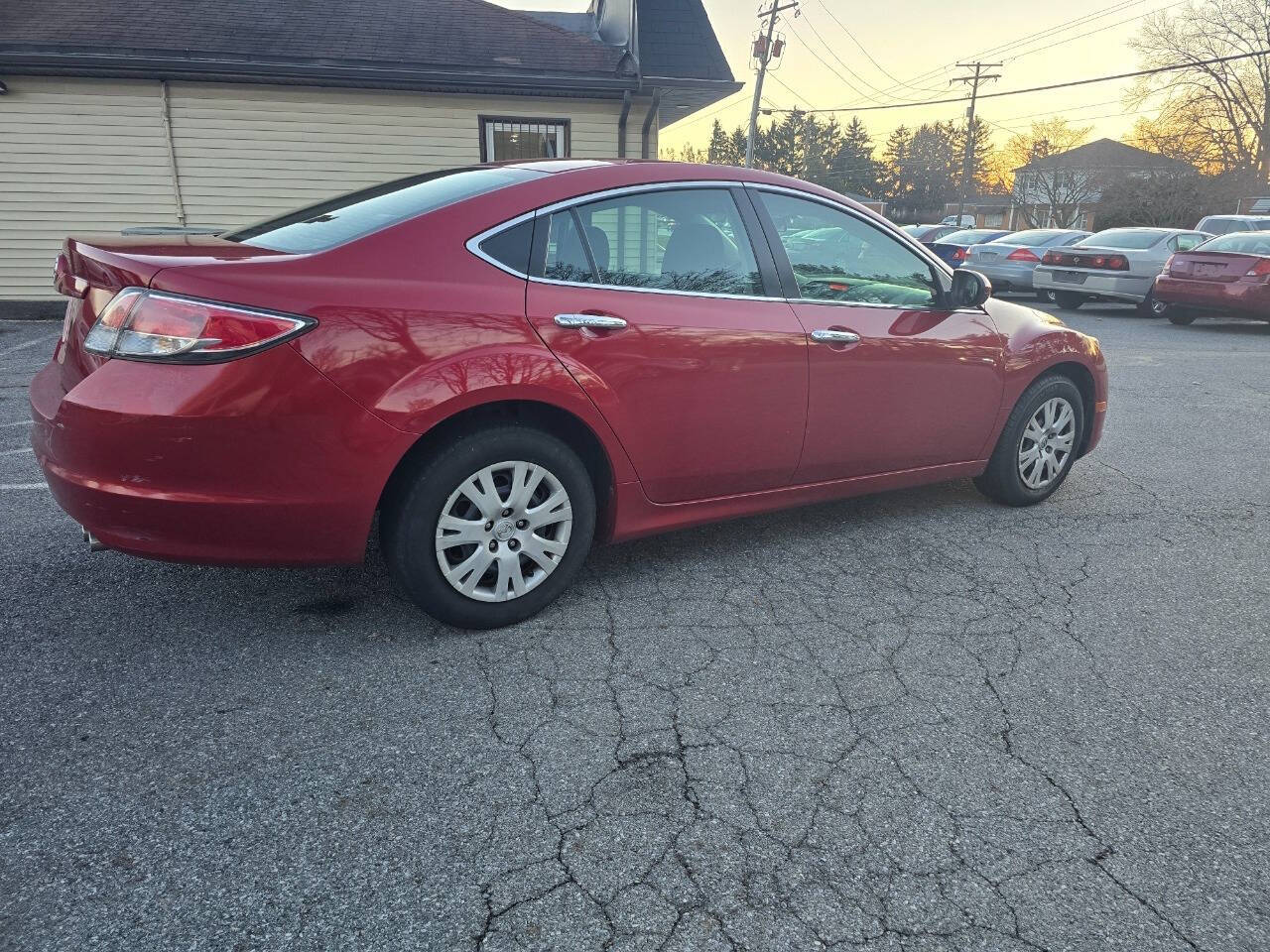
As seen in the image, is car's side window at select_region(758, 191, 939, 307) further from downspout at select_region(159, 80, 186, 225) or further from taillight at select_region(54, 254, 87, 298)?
downspout at select_region(159, 80, 186, 225)

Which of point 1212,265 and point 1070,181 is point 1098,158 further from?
point 1212,265

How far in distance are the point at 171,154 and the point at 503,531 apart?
415 inches

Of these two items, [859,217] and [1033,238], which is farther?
[1033,238]

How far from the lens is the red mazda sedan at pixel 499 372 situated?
2533 mm

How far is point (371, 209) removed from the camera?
3.12 meters

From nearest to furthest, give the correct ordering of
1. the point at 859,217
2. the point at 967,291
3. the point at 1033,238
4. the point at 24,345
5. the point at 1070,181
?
the point at 859,217 → the point at 967,291 → the point at 24,345 → the point at 1033,238 → the point at 1070,181

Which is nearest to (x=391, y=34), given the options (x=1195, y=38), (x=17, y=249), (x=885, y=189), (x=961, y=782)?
(x=17, y=249)

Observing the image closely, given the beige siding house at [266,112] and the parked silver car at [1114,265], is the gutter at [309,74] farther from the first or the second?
the parked silver car at [1114,265]

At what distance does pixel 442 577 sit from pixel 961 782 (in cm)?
167

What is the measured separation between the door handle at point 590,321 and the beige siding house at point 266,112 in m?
8.88

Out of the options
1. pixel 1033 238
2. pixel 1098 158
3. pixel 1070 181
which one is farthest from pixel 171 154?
pixel 1098 158

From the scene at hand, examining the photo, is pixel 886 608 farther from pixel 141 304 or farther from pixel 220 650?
pixel 141 304

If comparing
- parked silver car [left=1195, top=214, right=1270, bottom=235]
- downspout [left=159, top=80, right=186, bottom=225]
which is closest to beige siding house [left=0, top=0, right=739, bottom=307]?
downspout [left=159, top=80, right=186, bottom=225]

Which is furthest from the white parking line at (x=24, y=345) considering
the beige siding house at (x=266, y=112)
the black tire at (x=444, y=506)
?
the black tire at (x=444, y=506)
